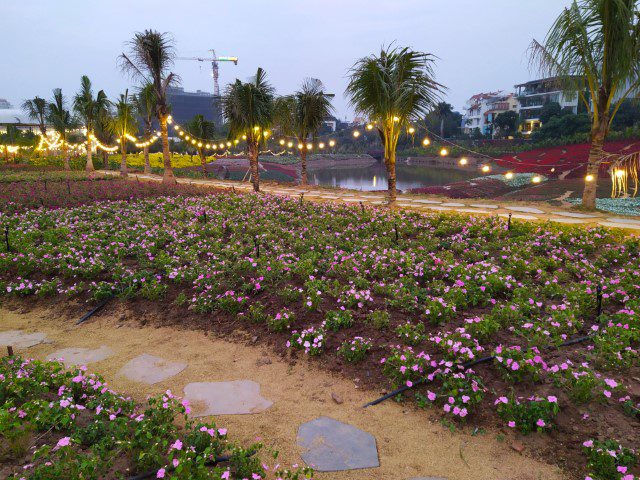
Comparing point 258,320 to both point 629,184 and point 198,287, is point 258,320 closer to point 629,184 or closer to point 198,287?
point 198,287

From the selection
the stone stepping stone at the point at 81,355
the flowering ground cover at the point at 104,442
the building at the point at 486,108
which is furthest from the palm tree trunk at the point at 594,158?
the building at the point at 486,108

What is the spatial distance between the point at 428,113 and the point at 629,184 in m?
15.2

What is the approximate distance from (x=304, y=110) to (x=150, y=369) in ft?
63.0

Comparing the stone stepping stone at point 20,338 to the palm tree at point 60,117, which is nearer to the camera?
the stone stepping stone at point 20,338

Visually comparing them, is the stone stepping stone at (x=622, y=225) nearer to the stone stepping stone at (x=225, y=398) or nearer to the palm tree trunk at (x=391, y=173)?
the palm tree trunk at (x=391, y=173)

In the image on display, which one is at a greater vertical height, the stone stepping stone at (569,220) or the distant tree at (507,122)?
the distant tree at (507,122)

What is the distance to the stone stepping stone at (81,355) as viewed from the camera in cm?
523

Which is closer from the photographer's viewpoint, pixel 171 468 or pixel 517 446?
pixel 171 468

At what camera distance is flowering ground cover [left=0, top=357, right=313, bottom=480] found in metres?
2.90

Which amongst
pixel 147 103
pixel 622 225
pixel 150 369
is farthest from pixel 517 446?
pixel 147 103

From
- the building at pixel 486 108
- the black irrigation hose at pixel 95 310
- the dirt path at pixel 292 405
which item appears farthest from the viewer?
the building at pixel 486 108

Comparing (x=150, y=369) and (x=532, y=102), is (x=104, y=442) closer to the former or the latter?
(x=150, y=369)

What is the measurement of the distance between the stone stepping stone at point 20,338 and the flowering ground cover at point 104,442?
2.07 m

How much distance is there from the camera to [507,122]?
60.4 meters
